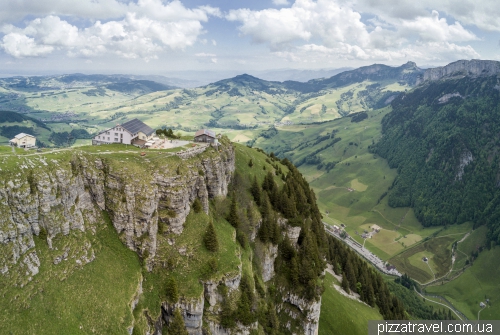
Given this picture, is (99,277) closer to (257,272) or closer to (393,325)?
(257,272)

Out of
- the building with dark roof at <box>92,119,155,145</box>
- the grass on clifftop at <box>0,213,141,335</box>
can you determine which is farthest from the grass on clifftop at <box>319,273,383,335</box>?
the building with dark roof at <box>92,119,155,145</box>

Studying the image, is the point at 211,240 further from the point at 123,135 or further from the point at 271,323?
the point at 123,135

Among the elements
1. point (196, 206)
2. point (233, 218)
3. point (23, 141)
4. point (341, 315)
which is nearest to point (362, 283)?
point (341, 315)

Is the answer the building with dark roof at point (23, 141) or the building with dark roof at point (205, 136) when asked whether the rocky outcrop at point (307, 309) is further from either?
the building with dark roof at point (23, 141)

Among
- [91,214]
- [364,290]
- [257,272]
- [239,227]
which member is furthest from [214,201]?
[364,290]

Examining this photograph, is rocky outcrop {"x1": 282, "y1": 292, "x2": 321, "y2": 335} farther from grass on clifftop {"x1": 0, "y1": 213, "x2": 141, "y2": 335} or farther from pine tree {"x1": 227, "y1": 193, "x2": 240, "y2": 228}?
grass on clifftop {"x1": 0, "y1": 213, "x2": 141, "y2": 335}
